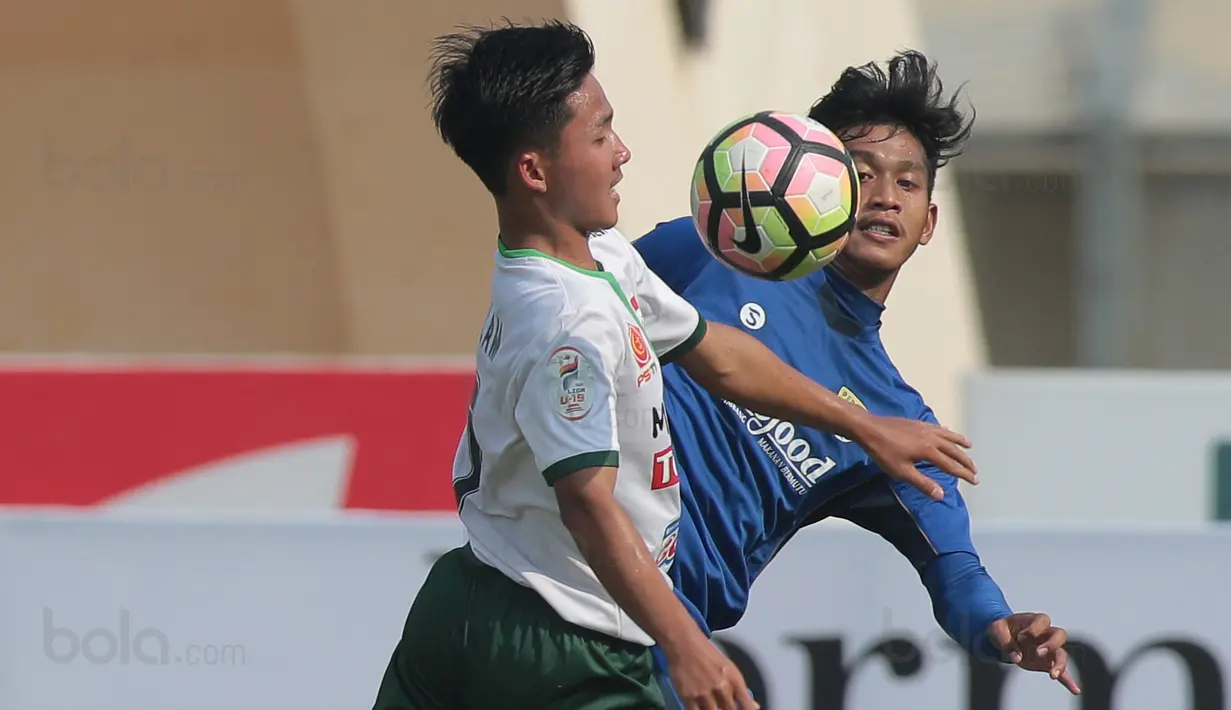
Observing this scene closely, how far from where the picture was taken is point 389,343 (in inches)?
354

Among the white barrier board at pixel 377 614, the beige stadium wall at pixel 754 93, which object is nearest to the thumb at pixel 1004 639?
the white barrier board at pixel 377 614

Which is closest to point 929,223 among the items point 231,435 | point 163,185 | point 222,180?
point 231,435

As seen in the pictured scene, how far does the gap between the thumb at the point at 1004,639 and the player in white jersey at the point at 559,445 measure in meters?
0.38

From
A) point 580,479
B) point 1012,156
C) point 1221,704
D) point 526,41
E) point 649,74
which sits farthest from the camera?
point 1012,156

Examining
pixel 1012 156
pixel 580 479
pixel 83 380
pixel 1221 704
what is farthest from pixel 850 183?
pixel 1012 156

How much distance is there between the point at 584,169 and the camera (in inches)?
107

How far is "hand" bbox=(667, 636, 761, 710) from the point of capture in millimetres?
2504

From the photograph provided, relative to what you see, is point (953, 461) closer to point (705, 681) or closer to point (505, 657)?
point (705, 681)

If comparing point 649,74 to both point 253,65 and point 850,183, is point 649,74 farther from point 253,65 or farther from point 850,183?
point 850,183

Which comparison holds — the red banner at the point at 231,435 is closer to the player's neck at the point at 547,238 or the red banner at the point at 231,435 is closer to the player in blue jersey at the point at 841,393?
the player in blue jersey at the point at 841,393

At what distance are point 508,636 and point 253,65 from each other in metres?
7.82

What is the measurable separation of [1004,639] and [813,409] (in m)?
0.56

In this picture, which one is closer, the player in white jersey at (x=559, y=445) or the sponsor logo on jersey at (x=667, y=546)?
the player in white jersey at (x=559, y=445)

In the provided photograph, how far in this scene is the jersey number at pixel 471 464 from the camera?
2840 millimetres
